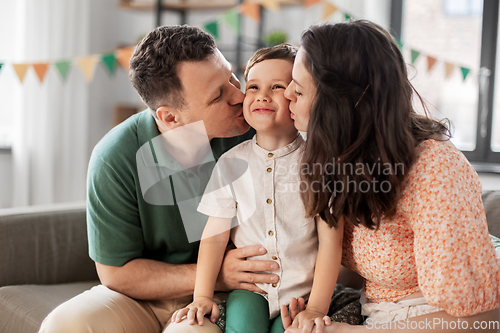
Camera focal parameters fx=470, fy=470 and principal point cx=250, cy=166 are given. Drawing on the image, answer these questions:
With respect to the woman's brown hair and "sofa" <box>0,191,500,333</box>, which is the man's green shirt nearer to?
"sofa" <box>0,191,500,333</box>

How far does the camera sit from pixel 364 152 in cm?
100

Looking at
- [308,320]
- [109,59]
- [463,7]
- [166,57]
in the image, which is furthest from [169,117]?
[463,7]

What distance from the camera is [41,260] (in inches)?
63.6

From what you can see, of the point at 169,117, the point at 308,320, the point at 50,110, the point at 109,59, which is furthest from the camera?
the point at 50,110

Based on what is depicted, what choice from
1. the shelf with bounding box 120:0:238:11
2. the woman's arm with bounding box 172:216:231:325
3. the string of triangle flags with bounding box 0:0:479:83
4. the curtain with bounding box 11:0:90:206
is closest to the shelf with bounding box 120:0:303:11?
the shelf with bounding box 120:0:238:11

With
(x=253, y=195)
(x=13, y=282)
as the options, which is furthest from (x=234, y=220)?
(x=13, y=282)

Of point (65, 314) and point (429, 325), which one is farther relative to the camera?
point (65, 314)

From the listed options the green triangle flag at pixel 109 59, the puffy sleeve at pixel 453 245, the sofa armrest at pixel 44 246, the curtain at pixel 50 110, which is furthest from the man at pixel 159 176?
the curtain at pixel 50 110

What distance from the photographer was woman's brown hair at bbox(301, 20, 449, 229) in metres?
0.98

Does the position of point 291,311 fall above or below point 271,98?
below

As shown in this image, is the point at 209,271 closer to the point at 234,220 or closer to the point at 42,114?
the point at 234,220

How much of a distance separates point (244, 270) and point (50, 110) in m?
2.46

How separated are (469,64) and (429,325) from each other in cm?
253

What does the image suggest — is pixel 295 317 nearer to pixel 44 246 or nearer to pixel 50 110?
pixel 44 246
